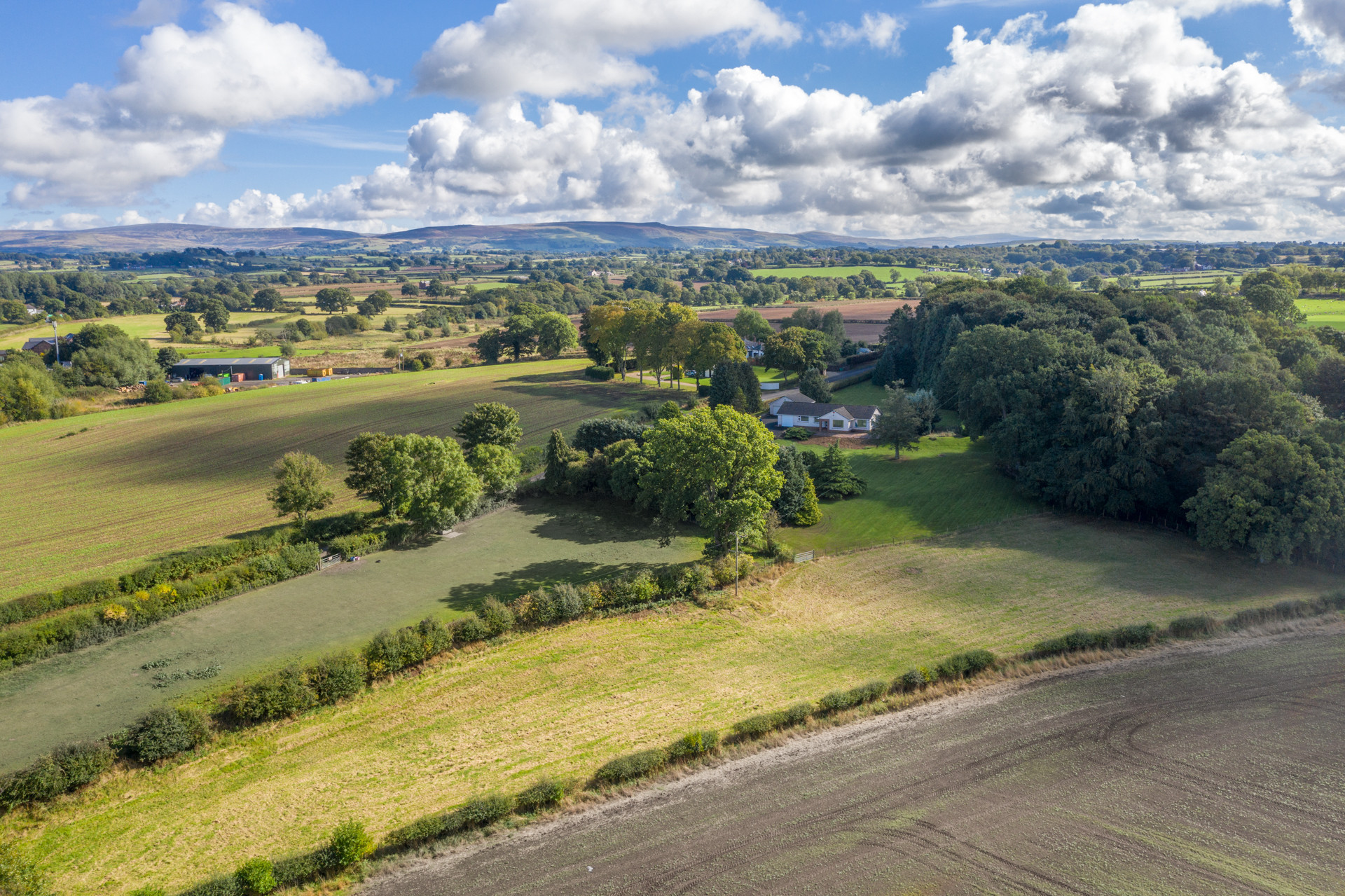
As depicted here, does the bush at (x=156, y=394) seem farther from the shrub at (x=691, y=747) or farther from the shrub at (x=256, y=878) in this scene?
the shrub at (x=691, y=747)

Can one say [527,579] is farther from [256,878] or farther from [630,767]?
[256,878]

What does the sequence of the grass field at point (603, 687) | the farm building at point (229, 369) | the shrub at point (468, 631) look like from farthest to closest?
the farm building at point (229, 369), the shrub at point (468, 631), the grass field at point (603, 687)

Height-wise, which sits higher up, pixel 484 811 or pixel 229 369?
pixel 229 369

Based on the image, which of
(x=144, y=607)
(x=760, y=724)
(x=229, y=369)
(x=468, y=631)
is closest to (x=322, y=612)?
(x=144, y=607)

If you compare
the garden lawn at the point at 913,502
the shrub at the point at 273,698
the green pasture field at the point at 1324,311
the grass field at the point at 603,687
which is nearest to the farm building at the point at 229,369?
the garden lawn at the point at 913,502

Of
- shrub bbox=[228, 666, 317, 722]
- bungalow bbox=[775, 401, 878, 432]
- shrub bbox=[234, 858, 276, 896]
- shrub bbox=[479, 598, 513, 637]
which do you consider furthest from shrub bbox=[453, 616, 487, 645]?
bungalow bbox=[775, 401, 878, 432]

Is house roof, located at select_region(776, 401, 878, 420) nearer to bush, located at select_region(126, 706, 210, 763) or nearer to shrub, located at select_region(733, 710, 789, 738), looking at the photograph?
shrub, located at select_region(733, 710, 789, 738)
